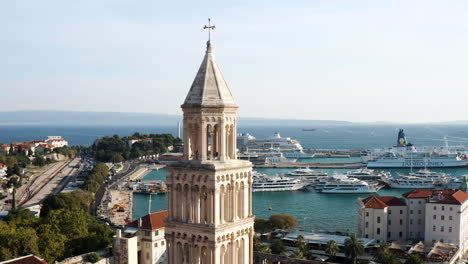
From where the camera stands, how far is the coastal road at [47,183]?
7797 centimetres

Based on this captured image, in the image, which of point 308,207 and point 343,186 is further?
point 343,186

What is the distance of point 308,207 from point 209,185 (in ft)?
200

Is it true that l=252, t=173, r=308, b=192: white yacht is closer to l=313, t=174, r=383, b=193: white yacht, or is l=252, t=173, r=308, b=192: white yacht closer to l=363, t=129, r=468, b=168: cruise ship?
l=313, t=174, r=383, b=193: white yacht

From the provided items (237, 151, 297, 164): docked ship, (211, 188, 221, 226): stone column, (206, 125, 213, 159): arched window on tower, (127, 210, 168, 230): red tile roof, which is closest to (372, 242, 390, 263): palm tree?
(127, 210, 168, 230): red tile roof

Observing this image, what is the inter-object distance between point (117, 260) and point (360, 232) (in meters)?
26.8

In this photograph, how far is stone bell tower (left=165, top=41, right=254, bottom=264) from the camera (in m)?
16.0

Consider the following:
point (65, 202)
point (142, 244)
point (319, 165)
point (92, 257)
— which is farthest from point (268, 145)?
point (92, 257)

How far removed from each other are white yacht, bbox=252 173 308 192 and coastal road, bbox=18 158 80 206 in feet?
115

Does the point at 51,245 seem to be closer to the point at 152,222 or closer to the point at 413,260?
the point at 152,222

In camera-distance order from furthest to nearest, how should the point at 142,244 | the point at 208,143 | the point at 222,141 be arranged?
the point at 142,244
the point at 208,143
the point at 222,141

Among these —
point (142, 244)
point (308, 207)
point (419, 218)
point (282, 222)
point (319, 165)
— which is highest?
point (142, 244)

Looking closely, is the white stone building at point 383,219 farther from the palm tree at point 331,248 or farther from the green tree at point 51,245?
the green tree at point 51,245

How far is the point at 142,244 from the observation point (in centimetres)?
3778

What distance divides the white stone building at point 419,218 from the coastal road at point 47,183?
159 feet
